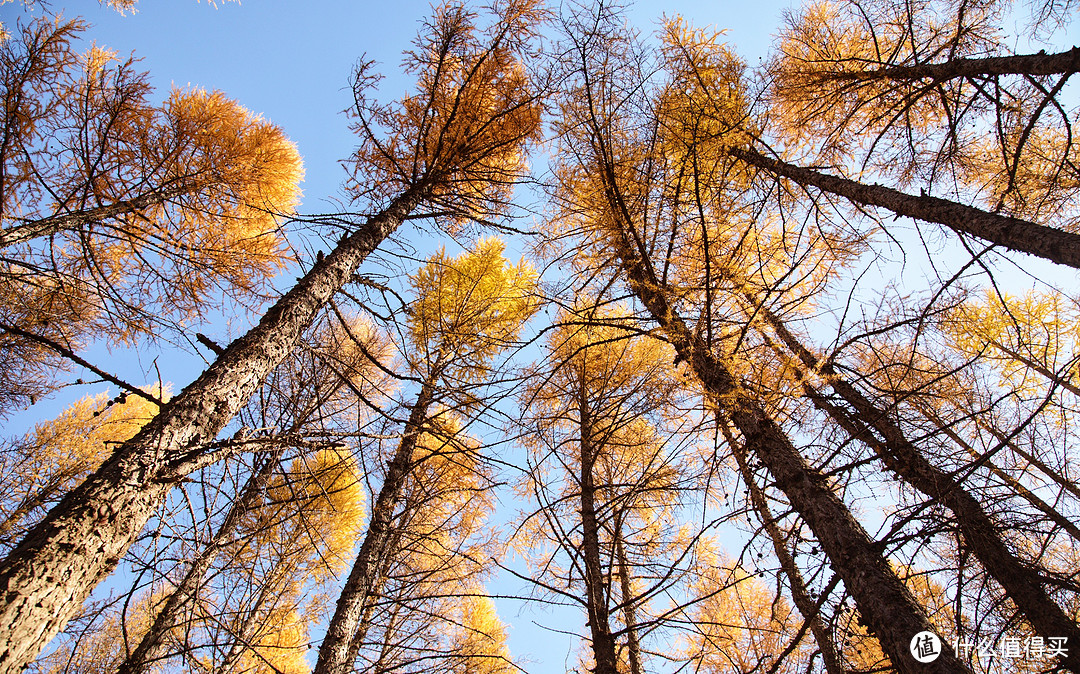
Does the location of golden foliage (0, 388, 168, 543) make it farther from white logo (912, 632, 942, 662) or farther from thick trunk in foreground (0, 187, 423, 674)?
white logo (912, 632, 942, 662)

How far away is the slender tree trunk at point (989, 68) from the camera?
316 cm

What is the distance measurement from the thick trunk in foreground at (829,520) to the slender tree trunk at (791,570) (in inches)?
6.3

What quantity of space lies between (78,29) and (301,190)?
4702 millimetres

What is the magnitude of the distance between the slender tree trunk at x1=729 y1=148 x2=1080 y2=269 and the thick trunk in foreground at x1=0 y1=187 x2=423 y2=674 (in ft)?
10.7

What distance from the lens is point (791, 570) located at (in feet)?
11.9

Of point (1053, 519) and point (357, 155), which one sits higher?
point (357, 155)

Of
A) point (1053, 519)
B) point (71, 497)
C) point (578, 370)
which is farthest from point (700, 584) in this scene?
point (71, 497)

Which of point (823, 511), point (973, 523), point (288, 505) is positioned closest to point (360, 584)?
point (288, 505)

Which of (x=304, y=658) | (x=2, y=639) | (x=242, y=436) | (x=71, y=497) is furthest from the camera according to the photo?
(x=304, y=658)

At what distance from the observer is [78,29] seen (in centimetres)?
454

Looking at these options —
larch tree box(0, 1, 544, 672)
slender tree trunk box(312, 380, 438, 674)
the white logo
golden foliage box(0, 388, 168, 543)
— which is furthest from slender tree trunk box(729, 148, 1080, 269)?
golden foliage box(0, 388, 168, 543)

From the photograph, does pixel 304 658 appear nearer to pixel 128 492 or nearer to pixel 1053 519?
pixel 128 492

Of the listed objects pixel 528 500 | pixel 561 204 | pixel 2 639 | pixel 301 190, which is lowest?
pixel 2 639

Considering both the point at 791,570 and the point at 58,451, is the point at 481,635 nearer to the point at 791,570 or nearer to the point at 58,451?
the point at 791,570
